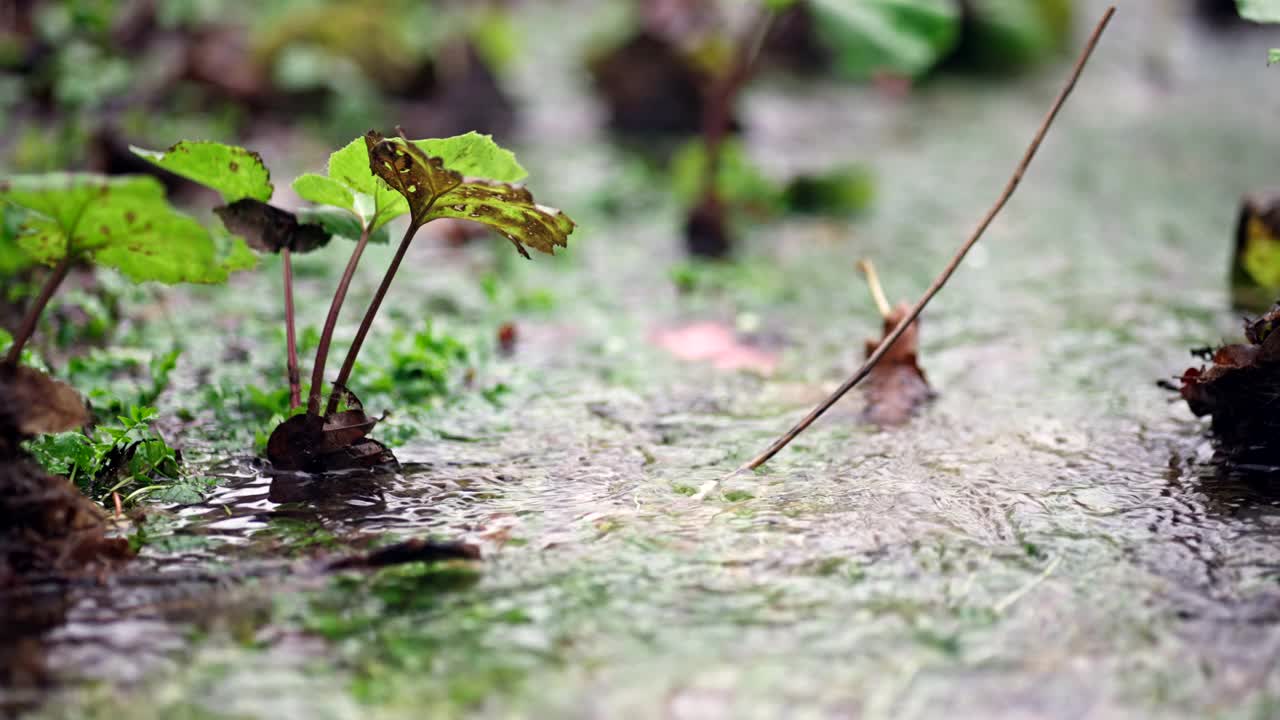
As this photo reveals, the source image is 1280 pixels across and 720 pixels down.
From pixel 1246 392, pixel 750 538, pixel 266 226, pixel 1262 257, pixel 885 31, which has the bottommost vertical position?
pixel 750 538

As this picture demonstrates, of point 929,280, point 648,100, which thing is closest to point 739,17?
point 648,100

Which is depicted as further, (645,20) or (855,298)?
(645,20)

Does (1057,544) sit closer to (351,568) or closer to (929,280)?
(351,568)

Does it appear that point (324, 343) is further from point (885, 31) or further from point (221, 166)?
point (885, 31)

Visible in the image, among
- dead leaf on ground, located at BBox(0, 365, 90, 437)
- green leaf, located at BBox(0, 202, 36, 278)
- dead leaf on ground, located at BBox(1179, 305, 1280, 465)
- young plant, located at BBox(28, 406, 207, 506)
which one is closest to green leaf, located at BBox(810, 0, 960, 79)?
dead leaf on ground, located at BBox(1179, 305, 1280, 465)

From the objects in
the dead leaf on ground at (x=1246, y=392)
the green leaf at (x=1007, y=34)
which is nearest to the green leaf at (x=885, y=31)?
the dead leaf on ground at (x=1246, y=392)

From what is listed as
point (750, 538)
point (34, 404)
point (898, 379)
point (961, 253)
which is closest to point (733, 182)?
point (898, 379)
